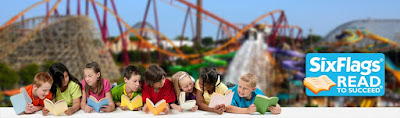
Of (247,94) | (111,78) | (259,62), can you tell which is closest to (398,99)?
(259,62)

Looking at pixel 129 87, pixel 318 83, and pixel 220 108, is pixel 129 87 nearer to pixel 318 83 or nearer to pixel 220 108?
pixel 220 108

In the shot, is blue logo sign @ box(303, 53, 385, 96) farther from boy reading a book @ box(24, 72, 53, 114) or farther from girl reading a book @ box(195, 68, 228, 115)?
boy reading a book @ box(24, 72, 53, 114)

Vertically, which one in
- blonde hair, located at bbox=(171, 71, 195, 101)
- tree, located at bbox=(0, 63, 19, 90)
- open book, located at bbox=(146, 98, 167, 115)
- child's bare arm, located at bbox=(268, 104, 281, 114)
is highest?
blonde hair, located at bbox=(171, 71, 195, 101)

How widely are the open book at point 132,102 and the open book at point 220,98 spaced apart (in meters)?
0.20

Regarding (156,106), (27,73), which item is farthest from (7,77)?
(156,106)

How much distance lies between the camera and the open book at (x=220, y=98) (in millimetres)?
1134

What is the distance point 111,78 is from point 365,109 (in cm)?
735

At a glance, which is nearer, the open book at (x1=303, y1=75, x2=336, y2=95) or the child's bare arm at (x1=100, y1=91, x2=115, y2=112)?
the child's bare arm at (x1=100, y1=91, x2=115, y2=112)

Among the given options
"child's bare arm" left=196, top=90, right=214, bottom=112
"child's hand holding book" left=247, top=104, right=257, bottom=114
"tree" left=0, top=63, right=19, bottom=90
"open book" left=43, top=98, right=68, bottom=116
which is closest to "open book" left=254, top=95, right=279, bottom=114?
"child's hand holding book" left=247, top=104, right=257, bottom=114

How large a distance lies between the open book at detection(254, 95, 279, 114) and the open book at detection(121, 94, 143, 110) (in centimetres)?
33

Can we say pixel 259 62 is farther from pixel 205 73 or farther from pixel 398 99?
pixel 205 73

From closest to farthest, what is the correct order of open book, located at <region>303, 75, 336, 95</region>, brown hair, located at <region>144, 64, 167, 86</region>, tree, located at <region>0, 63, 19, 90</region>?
brown hair, located at <region>144, 64, 167, 86</region> < open book, located at <region>303, 75, 336, 95</region> < tree, located at <region>0, 63, 19, 90</region>

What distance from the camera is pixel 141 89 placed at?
1182 mm

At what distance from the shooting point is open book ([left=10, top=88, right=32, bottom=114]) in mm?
1164
